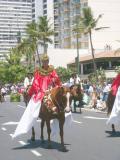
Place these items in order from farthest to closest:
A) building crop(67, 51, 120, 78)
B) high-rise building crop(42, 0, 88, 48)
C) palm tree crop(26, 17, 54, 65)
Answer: high-rise building crop(42, 0, 88, 48)
palm tree crop(26, 17, 54, 65)
building crop(67, 51, 120, 78)

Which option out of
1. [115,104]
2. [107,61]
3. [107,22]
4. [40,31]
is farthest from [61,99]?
[107,22]

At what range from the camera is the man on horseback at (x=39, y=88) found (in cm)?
1250

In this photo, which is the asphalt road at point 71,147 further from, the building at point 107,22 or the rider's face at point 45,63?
the building at point 107,22

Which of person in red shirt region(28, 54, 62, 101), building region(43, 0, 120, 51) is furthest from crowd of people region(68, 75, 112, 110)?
building region(43, 0, 120, 51)

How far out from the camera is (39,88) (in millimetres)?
12711

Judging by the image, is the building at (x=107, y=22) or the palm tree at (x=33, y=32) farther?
the building at (x=107, y=22)

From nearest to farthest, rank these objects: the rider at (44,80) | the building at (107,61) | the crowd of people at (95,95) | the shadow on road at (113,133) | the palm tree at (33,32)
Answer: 1. the rider at (44,80)
2. the shadow on road at (113,133)
3. the crowd of people at (95,95)
4. the building at (107,61)
5. the palm tree at (33,32)

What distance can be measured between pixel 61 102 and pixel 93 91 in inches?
807

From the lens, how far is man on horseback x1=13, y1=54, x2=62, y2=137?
12.5 metres

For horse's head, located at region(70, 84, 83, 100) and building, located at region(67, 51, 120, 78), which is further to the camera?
building, located at region(67, 51, 120, 78)

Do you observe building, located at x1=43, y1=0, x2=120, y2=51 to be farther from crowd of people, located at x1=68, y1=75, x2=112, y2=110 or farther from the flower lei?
the flower lei

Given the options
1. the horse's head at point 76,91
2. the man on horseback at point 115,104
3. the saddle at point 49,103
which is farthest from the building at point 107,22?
the saddle at point 49,103

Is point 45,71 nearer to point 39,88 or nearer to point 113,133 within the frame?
point 39,88

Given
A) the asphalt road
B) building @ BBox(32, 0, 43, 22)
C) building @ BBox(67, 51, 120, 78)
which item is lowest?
the asphalt road
